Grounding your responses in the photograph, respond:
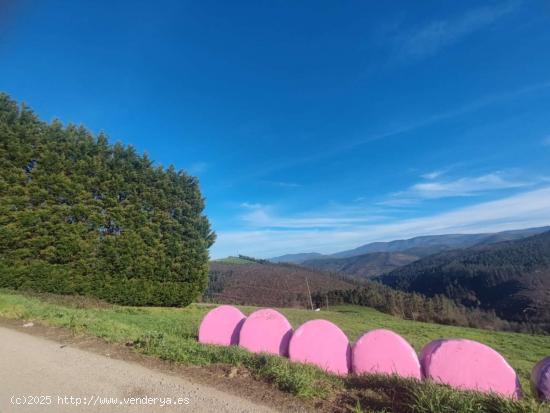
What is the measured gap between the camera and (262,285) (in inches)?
3612

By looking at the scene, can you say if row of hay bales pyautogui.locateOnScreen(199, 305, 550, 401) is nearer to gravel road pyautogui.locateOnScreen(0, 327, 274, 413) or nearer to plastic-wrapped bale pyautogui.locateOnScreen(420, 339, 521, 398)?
plastic-wrapped bale pyautogui.locateOnScreen(420, 339, 521, 398)

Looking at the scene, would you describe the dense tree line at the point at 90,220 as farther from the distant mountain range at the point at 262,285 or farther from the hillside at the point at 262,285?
the hillside at the point at 262,285

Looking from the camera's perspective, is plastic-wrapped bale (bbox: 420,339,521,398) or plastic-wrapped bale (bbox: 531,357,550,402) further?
plastic-wrapped bale (bbox: 420,339,521,398)

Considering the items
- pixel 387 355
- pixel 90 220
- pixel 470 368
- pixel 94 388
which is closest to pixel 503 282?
pixel 90 220

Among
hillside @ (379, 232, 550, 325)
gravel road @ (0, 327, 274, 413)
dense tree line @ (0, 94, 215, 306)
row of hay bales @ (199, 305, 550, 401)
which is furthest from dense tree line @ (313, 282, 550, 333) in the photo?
gravel road @ (0, 327, 274, 413)

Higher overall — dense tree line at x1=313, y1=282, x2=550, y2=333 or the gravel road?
the gravel road

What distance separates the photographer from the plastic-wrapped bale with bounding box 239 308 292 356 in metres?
6.26

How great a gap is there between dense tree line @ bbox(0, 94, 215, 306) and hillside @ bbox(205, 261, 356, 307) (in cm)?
4437

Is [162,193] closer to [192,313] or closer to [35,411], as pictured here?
[192,313]

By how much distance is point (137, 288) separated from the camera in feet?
60.6

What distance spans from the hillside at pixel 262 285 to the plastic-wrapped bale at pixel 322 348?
192 ft

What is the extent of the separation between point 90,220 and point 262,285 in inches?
3053

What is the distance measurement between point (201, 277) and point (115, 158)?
30.1 feet

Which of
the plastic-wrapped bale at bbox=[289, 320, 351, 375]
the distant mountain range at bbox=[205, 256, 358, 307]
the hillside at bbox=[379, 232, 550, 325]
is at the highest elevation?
the plastic-wrapped bale at bbox=[289, 320, 351, 375]
